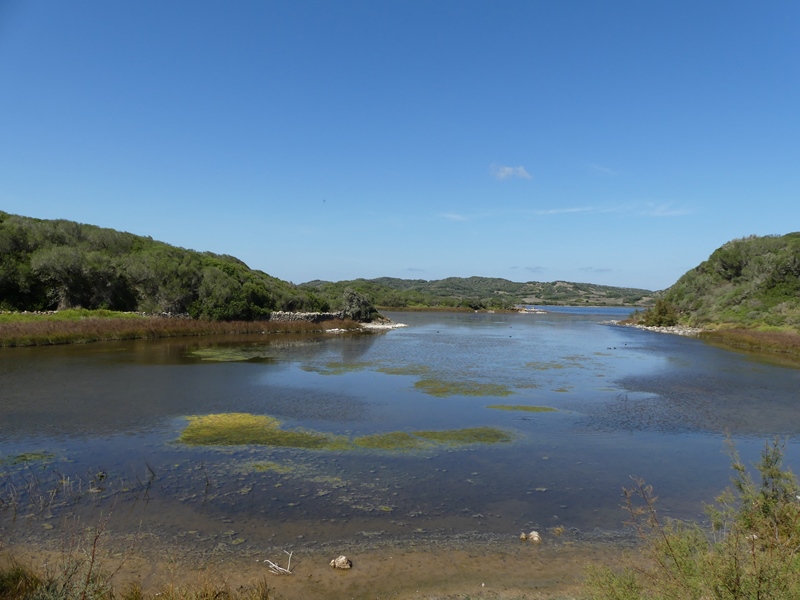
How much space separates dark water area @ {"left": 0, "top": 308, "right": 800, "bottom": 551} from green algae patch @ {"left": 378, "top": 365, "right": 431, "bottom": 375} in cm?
26

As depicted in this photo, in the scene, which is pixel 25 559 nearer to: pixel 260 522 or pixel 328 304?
pixel 260 522

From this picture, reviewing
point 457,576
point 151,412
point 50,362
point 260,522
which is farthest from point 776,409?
point 50,362

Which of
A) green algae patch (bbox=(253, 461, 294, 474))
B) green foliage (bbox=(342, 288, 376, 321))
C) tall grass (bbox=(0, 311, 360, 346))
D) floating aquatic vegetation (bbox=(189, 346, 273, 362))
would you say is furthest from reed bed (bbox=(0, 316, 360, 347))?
green algae patch (bbox=(253, 461, 294, 474))

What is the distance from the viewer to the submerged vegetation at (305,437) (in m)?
15.7

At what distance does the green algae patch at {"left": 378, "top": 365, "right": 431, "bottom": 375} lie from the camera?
3147cm

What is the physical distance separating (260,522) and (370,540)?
231cm

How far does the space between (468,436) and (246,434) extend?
7.46 m

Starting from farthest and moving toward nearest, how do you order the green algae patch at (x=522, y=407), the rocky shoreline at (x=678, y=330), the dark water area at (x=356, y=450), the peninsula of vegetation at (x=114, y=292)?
the rocky shoreline at (x=678, y=330), the peninsula of vegetation at (x=114, y=292), the green algae patch at (x=522, y=407), the dark water area at (x=356, y=450)

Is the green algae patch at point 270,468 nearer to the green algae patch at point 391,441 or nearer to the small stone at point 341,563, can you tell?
the green algae patch at point 391,441

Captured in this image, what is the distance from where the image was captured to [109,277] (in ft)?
183

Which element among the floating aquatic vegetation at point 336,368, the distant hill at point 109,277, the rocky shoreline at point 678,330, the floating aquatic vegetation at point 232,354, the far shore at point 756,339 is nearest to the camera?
the floating aquatic vegetation at point 336,368

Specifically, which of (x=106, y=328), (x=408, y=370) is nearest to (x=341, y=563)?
(x=408, y=370)

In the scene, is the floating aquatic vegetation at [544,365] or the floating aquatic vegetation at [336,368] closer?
the floating aquatic vegetation at [336,368]

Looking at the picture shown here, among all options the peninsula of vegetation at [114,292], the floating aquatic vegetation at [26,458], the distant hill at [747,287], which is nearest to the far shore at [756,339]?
the distant hill at [747,287]
